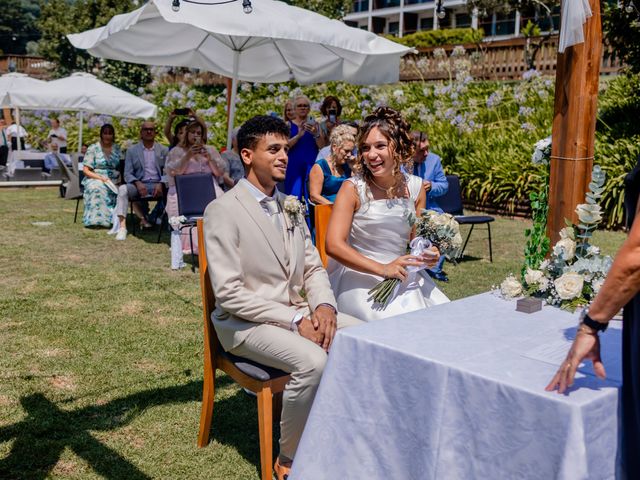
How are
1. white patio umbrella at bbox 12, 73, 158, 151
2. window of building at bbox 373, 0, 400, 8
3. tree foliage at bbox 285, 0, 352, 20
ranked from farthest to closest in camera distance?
window of building at bbox 373, 0, 400, 8
tree foliage at bbox 285, 0, 352, 20
white patio umbrella at bbox 12, 73, 158, 151

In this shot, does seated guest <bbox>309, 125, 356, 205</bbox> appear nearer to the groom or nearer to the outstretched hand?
the groom

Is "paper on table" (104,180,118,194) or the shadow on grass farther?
"paper on table" (104,180,118,194)

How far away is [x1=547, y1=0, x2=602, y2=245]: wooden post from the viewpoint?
12.6 feet

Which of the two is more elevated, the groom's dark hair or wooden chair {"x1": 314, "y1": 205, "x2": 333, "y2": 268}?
the groom's dark hair

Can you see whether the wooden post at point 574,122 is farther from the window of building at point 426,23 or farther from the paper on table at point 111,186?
the window of building at point 426,23

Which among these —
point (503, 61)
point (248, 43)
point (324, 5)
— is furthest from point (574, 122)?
point (324, 5)

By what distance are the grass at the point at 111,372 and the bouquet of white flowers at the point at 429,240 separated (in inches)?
41.5

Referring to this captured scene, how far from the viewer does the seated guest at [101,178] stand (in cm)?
1105

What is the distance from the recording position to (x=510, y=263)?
29.1 ft

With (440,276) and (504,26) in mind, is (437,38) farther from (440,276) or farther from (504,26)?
(440,276)

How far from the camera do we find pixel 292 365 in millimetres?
3363

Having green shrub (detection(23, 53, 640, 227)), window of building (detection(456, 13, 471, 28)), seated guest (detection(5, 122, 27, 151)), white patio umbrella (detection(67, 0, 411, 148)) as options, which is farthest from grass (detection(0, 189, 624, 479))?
window of building (detection(456, 13, 471, 28))

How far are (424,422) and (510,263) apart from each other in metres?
6.67

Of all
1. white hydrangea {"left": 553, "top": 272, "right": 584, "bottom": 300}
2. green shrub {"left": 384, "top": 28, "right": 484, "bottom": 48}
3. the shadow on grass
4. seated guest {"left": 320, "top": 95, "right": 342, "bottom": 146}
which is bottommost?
the shadow on grass
